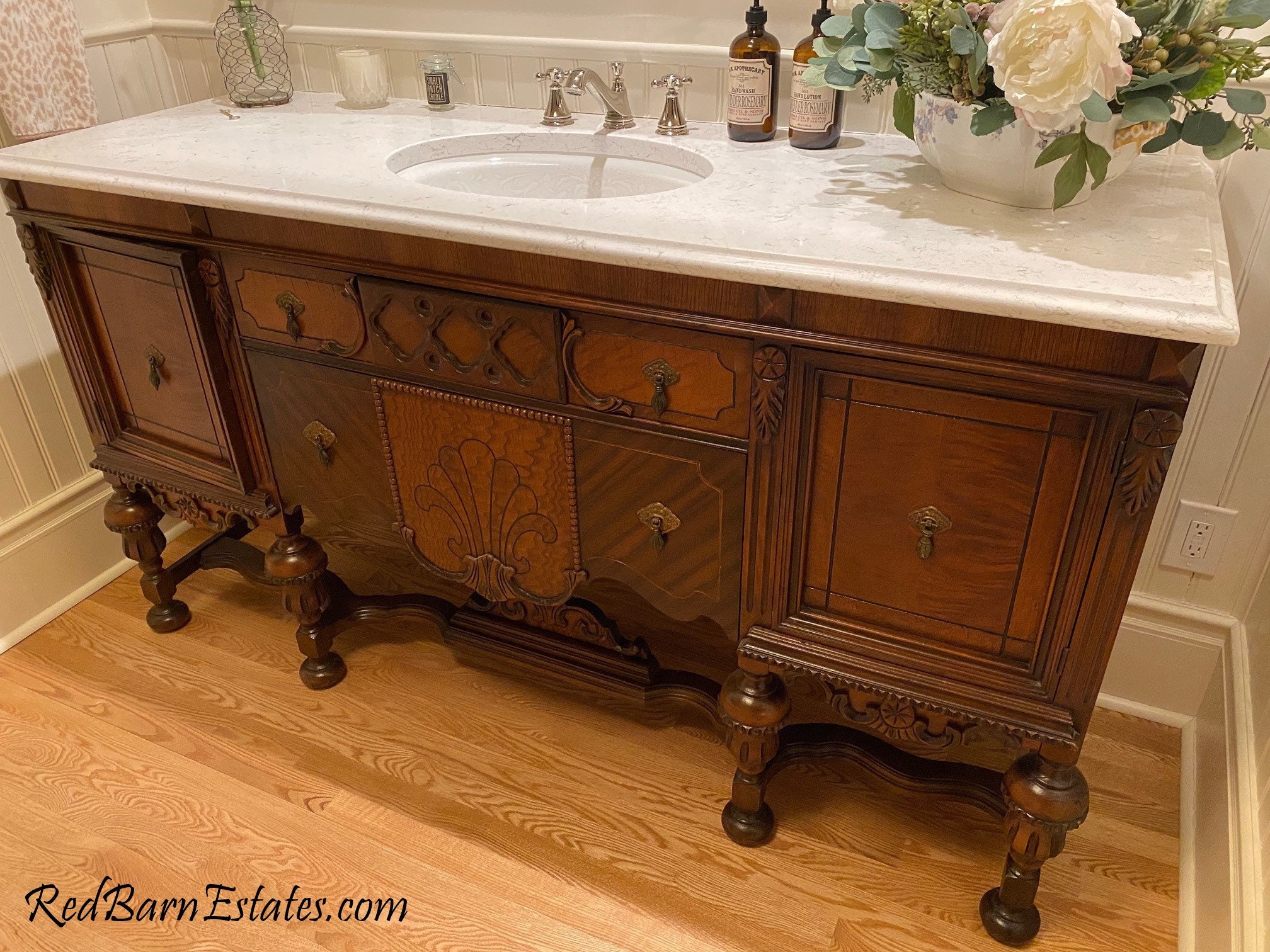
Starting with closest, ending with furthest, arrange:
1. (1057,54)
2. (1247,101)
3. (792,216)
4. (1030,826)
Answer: (1057,54) < (1247,101) < (792,216) < (1030,826)

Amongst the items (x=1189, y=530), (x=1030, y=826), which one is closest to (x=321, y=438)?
(x=1030, y=826)

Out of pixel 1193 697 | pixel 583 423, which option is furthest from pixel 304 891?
pixel 1193 697

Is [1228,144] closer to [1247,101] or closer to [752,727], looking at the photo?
[1247,101]

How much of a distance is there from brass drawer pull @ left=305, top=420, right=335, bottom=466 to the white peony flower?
3.25 feet

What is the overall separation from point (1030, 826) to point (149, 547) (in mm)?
1579

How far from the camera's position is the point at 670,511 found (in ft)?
3.81

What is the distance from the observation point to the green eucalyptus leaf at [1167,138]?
0.96m

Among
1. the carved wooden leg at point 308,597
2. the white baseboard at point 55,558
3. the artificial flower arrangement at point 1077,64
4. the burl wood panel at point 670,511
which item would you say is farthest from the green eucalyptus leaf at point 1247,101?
the white baseboard at point 55,558

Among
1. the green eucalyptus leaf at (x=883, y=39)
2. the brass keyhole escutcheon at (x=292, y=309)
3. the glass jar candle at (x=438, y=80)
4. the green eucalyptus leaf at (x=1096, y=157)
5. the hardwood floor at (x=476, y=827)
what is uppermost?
the green eucalyptus leaf at (x=883, y=39)

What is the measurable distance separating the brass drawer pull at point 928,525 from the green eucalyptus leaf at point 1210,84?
479mm

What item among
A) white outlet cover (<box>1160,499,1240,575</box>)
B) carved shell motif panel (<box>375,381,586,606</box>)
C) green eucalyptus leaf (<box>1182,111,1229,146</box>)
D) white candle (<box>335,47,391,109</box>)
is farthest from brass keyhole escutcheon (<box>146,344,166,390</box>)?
white outlet cover (<box>1160,499,1240,575</box>)

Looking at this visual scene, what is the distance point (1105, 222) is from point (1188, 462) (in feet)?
1.93

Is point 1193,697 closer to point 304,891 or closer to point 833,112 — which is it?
point 833,112

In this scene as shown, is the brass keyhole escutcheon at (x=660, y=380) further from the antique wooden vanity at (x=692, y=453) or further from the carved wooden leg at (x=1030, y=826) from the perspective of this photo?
the carved wooden leg at (x=1030, y=826)
